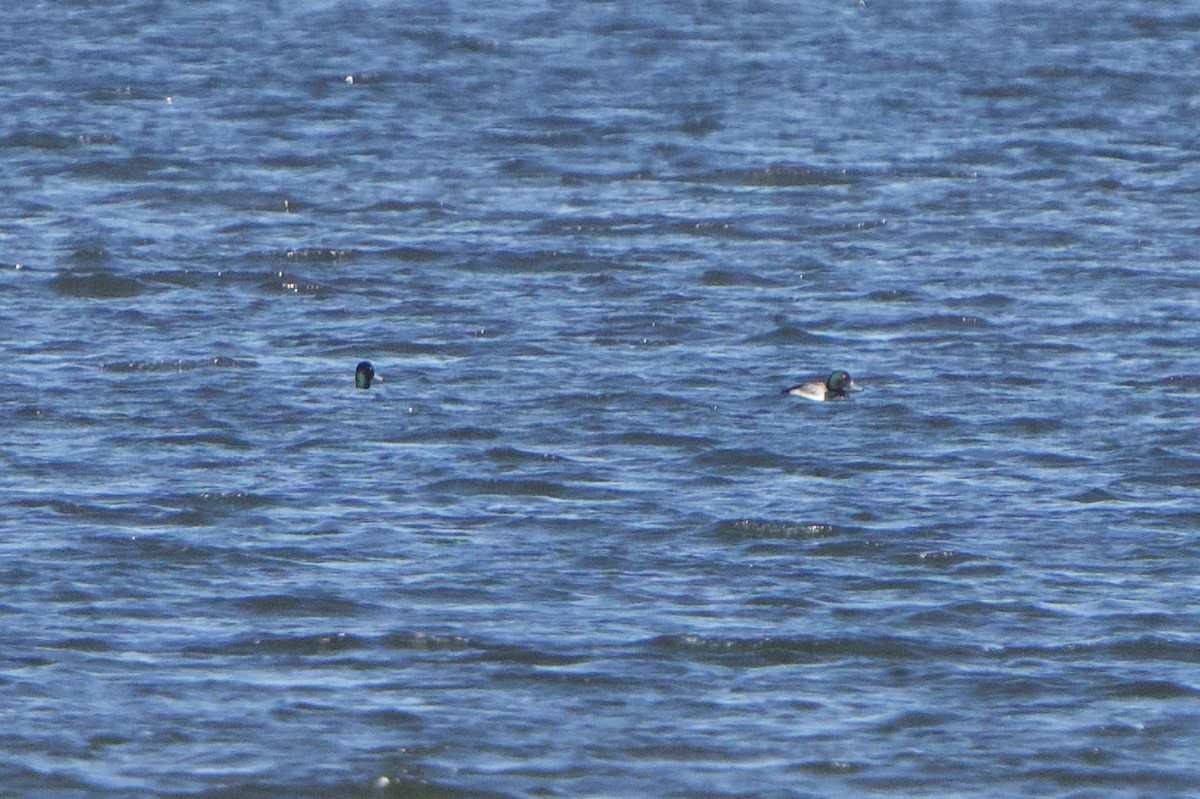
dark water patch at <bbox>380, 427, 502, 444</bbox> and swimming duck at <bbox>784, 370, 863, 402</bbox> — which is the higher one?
swimming duck at <bbox>784, 370, 863, 402</bbox>

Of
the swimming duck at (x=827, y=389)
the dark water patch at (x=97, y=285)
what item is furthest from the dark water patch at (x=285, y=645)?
the dark water patch at (x=97, y=285)

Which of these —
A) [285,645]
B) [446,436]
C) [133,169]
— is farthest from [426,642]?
[133,169]

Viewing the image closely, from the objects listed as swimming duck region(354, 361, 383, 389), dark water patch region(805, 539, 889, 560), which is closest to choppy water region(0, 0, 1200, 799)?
dark water patch region(805, 539, 889, 560)

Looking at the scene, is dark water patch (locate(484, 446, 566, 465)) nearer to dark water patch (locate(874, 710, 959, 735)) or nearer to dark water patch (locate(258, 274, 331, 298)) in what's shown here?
dark water patch (locate(874, 710, 959, 735))

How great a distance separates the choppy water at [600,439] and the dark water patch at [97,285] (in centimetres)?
4

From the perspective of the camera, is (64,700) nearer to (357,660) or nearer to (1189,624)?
(357,660)

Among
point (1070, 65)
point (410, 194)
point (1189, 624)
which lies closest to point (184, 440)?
point (1189, 624)

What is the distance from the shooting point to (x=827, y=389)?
15.0 metres

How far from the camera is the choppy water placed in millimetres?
10281

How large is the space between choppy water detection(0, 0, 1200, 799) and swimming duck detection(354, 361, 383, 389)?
19 centimetres

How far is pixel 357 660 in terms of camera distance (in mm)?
10922

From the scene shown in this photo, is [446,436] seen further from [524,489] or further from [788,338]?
[788,338]

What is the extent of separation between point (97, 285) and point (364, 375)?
346cm

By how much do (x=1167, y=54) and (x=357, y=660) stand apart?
20.1 metres
